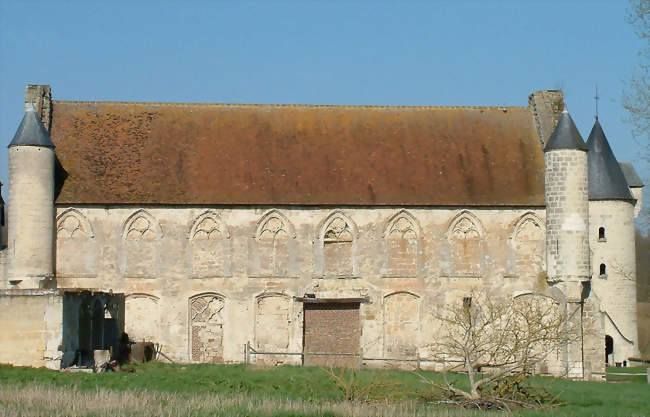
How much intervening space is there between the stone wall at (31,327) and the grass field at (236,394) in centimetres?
95

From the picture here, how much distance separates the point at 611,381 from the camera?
38250 mm

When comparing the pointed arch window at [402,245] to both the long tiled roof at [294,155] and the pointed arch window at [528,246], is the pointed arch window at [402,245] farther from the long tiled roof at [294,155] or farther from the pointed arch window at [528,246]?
the pointed arch window at [528,246]

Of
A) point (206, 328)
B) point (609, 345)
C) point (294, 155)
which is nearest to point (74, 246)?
point (206, 328)

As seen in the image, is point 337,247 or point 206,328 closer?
point 206,328

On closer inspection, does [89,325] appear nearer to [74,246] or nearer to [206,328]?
[74,246]

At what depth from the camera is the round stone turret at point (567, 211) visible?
38.4 meters

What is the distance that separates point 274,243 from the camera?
38.7 meters

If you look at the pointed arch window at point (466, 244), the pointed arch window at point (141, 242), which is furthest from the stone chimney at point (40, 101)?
the pointed arch window at point (466, 244)

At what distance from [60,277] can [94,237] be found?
1841 mm

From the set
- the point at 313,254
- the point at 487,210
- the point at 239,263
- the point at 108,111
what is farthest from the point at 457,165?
the point at 108,111

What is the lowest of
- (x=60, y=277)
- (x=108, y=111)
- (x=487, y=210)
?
(x=60, y=277)

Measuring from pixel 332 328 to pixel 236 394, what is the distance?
38.8ft

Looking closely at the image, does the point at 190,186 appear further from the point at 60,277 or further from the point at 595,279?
the point at 595,279

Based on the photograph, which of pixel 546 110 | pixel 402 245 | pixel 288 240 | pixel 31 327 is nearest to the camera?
pixel 31 327
